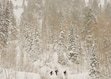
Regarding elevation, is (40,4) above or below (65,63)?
above

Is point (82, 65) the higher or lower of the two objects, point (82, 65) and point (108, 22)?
the lower

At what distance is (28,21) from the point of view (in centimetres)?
6744

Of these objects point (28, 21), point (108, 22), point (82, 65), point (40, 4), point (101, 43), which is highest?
point (40, 4)

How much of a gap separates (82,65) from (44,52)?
13.1 m

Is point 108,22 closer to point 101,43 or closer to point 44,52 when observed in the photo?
point 101,43

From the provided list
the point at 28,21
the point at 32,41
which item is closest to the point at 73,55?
the point at 32,41

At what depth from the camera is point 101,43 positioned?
36.9 meters

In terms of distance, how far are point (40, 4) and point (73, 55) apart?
5210 cm

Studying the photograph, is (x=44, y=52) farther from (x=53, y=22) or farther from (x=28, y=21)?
(x=28, y=21)

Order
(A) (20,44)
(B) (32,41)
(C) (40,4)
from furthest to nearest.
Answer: (C) (40,4) < (A) (20,44) < (B) (32,41)

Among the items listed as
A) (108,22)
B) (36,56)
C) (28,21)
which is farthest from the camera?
(28,21)

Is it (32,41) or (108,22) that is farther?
(32,41)

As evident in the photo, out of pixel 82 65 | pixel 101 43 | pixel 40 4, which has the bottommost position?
pixel 82 65

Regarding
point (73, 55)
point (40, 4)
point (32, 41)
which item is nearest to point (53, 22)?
point (32, 41)
